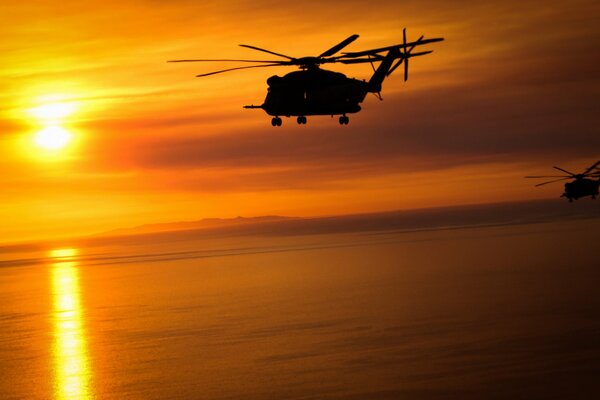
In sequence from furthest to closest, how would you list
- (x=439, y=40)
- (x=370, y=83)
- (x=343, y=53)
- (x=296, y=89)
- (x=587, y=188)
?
1. (x=587, y=188)
2. (x=370, y=83)
3. (x=296, y=89)
4. (x=343, y=53)
5. (x=439, y=40)

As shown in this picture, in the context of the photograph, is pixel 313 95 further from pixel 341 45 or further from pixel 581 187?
pixel 581 187

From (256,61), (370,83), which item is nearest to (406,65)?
(370,83)

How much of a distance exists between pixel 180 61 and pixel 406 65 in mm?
21088

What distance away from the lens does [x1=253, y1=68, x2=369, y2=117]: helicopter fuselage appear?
2286 inches

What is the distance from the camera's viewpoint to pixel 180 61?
4794 centimetres

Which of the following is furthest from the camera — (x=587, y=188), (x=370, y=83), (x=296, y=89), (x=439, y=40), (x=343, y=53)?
(x=587, y=188)

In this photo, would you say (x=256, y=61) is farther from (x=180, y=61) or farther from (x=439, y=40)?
(x=439, y=40)

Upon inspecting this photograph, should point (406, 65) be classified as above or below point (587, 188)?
above

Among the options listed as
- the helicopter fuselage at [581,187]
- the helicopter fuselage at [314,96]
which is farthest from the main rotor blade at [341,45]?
the helicopter fuselage at [581,187]

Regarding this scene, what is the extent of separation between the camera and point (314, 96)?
58.2 meters

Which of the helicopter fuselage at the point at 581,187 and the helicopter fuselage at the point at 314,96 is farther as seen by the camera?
the helicopter fuselage at the point at 581,187

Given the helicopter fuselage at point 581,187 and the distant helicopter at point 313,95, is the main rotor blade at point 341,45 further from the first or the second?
the helicopter fuselage at point 581,187

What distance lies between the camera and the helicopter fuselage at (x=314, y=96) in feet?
190

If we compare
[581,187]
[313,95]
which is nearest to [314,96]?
[313,95]
